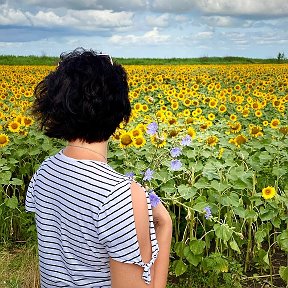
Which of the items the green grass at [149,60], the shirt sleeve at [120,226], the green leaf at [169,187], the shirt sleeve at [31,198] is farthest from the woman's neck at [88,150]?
the green grass at [149,60]

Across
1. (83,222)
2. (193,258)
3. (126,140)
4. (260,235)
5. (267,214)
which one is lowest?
(193,258)

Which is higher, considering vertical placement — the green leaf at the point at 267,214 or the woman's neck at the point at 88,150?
the woman's neck at the point at 88,150

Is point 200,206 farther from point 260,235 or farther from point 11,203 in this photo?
point 11,203

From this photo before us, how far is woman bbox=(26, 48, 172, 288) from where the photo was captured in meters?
1.39

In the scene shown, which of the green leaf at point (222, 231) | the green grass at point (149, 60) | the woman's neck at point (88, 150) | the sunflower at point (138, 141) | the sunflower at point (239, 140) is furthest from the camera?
the green grass at point (149, 60)

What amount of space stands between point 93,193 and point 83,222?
9 cm

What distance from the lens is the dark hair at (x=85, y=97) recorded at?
4.71 feet

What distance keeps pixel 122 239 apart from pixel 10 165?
2.86 metres

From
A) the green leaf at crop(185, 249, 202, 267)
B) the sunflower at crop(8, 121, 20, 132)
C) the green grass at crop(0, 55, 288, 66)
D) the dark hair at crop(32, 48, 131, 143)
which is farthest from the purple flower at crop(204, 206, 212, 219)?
the green grass at crop(0, 55, 288, 66)

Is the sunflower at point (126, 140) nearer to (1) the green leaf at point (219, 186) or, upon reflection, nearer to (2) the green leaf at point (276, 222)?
(1) the green leaf at point (219, 186)

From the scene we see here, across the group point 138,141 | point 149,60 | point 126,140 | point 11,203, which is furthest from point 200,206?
point 149,60

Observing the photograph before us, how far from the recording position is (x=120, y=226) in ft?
4.51

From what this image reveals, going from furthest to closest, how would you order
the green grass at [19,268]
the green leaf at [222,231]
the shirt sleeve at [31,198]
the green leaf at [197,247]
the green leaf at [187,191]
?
the green grass at [19,268], the green leaf at [197,247], the green leaf at [187,191], the green leaf at [222,231], the shirt sleeve at [31,198]

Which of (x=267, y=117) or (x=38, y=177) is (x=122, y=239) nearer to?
(x=38, y=177)
